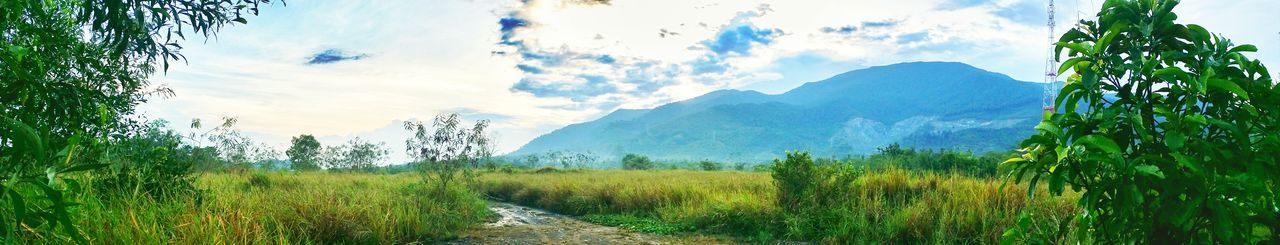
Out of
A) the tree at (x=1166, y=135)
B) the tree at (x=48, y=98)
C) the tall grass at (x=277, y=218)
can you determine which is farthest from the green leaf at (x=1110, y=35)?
the tall grass at (x=277, y=218)

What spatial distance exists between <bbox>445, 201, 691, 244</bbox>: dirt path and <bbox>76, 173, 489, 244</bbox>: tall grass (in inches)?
18.3

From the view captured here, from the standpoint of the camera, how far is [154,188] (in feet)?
26.1

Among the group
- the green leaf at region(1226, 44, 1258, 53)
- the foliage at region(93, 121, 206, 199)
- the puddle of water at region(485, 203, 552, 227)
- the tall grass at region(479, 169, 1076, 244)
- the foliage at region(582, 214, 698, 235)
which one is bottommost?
the puddle of water at region(485, 203, 552, 227)

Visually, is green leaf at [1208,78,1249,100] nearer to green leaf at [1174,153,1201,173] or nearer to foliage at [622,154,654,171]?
green leaf at [1174,153,1201,173]

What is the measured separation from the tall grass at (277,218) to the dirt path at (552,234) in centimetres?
47

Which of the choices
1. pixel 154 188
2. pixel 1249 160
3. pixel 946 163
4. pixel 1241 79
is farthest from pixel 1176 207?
pixel 946 163

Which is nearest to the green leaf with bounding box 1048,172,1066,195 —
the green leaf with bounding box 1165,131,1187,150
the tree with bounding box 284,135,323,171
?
the green leaf with bounding box 1165,131,1187,150

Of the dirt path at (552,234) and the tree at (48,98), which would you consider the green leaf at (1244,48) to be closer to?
the tree at (48,98)

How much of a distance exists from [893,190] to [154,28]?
9.72 m

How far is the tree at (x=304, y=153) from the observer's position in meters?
41.5

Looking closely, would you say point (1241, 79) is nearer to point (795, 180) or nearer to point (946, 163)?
point (795, 180)

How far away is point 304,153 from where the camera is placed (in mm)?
42625

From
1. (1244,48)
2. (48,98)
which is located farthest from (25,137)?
(1244,48)

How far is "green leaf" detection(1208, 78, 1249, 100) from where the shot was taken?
204 centimetres
